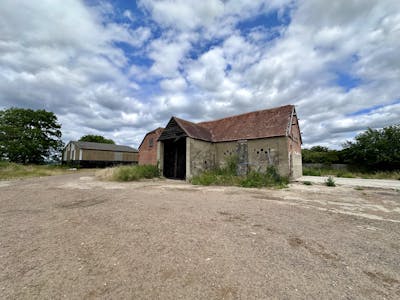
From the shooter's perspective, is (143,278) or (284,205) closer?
(143,278)

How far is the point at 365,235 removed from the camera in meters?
3.70

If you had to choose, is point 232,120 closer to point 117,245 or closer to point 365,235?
point 365,235

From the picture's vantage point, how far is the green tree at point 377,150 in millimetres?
16828

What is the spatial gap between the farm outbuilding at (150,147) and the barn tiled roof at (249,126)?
6351 mm

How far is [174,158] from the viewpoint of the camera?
17484 millimetres

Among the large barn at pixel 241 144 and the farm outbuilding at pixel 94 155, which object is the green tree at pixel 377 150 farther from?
the farm outbuilding at pixel 94 155

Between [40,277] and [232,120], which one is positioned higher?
[232,120]

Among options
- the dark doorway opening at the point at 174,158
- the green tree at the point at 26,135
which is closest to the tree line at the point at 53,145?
the green tree at the point at 26,135

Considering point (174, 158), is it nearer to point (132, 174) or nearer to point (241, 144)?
point (132, 174)

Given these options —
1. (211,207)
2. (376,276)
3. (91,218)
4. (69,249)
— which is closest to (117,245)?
(69,249)

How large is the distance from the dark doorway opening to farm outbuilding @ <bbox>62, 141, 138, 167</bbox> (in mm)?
21538

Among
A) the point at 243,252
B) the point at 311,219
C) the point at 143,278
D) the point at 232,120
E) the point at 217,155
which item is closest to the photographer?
the point at 143,278

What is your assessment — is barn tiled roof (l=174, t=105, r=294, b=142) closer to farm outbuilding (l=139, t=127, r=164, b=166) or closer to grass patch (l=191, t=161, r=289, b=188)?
grass patch (l=191, t=161, r=289, b=188)

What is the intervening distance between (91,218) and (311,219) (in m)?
6.03
